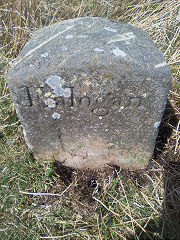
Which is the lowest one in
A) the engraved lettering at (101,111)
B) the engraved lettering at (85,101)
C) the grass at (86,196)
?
the grass at (86,196)

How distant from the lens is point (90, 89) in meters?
1.50

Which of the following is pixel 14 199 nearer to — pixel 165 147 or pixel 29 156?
pixel 29 156

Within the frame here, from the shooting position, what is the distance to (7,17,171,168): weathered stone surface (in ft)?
4.67

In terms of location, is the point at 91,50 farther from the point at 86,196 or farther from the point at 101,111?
the point at 86,196

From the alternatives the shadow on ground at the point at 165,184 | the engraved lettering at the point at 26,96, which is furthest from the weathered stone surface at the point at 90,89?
the shadow on ground at the point at 165,184

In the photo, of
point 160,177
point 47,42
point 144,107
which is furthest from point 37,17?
point 160,177

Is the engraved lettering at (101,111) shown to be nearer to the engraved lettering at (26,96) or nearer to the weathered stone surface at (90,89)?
the weathered stone surface at (90,89)

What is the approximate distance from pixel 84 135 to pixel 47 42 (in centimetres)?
73

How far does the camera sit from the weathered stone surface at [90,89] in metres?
1.42

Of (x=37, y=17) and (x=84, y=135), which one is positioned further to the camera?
(x=37, y=17)

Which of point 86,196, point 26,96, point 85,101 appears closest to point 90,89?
point 85,101

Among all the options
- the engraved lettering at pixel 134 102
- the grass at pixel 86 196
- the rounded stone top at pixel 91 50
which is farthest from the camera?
the grass at pixel 86 196

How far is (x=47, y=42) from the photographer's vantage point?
159cm

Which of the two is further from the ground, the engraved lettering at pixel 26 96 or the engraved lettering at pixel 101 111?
the engraved lettering at pixel 26 96
